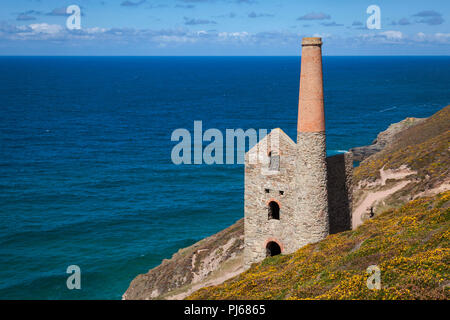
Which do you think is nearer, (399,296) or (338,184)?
(399,296)

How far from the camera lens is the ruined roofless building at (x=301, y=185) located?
27.2 meters

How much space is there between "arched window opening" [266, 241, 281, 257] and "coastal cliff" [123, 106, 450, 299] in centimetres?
123

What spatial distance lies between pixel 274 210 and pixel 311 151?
537cm

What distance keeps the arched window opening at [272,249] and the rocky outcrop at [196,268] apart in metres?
3.25

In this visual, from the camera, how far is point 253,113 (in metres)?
135

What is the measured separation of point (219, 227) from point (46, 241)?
1978cm

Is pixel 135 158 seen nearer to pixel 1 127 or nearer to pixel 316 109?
pixel 1 127

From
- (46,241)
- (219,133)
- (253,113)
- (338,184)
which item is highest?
(253,113)

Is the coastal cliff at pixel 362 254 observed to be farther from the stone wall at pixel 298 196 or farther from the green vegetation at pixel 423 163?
the stone wall at pixel 298 196

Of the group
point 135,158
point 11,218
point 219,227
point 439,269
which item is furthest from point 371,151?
point 439,269

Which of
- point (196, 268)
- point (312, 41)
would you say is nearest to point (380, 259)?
point (312, 41)

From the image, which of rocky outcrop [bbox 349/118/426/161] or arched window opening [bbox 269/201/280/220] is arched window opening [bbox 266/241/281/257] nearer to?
arched window opening [bbox 269/201/280/220]

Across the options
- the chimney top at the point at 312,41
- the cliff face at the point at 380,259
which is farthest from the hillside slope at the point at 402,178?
the chimney top at the point at 312,41

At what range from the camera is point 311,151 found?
27.7 m
